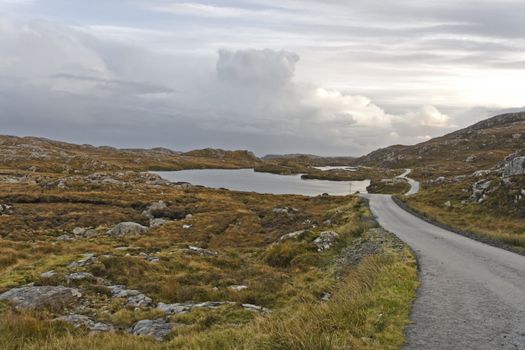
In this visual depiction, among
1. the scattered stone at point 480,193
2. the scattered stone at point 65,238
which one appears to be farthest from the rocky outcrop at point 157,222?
the scattered stone at point 480,193

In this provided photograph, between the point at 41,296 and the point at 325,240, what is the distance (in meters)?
21.2

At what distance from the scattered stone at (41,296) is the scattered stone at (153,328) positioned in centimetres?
408

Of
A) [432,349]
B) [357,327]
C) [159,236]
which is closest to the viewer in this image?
[432,349]

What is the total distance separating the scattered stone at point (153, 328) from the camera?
12644 mm

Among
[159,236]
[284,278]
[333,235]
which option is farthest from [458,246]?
[159,236]

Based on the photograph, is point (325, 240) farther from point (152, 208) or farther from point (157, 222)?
point (152, 208)

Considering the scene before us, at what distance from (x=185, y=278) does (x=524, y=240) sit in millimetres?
22362

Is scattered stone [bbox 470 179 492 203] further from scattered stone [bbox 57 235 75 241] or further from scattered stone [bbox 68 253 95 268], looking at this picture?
scattered stone [bbox 57 235 75 241]

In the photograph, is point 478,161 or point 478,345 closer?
point 478,345

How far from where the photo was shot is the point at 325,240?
3231cm

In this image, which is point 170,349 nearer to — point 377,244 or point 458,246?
point 377,244

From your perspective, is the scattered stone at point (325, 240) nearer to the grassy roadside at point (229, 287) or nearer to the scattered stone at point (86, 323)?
the grassy roadside at point (229, 287)

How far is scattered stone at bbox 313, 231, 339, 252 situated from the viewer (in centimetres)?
3108

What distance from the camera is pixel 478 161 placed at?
185125 mm
